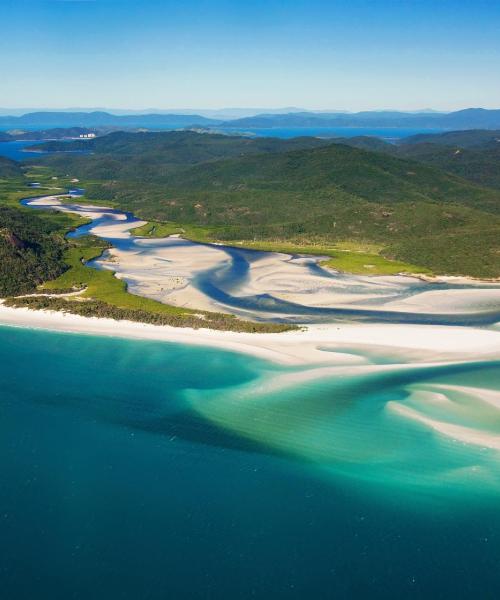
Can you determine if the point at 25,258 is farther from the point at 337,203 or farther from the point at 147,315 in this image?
the point at 337,203

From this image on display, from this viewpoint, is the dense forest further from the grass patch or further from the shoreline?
the shoreline

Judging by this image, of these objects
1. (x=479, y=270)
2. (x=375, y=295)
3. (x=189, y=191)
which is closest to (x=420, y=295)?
(x=375, y=295)

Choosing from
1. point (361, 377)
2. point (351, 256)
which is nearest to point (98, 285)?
point (361, 377)

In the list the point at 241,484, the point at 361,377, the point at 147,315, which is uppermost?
the point at 147,315

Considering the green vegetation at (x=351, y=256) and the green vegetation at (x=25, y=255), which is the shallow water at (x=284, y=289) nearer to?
the green vegetation at (x=351, y=256)

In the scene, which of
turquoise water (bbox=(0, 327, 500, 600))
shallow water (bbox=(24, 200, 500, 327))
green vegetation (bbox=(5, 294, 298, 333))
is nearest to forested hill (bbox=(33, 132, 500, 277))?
shallow water (bbox=(24, 200, 500, 327))

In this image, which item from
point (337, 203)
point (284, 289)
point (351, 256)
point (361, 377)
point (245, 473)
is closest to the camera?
point (245, 473)
